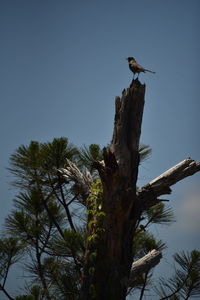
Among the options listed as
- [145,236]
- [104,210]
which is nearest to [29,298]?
[104,210]

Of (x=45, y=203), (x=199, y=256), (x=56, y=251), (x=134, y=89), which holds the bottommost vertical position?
(x=199, y=256)

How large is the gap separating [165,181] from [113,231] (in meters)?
0.69

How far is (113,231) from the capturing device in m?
2.87

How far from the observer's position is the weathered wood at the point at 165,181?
310 centimetres

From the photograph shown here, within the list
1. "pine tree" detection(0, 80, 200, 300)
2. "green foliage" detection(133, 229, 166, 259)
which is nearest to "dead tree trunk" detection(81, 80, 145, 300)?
"pine tree" detection(0, 80, 200, 300)

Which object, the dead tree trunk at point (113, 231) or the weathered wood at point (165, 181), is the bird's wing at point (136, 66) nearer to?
the dead tree trunk at point (113, 231)

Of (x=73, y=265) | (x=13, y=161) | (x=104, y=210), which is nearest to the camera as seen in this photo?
(x=104, y=210)

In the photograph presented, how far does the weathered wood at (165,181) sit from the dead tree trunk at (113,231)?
0.12 meters

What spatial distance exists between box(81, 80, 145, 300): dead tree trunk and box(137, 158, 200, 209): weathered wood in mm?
121

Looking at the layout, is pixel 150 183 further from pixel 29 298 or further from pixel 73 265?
pixel 29 298

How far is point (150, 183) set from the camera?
3.16 metres

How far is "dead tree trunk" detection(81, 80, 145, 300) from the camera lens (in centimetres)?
275

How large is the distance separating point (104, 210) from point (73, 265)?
3.00 ft

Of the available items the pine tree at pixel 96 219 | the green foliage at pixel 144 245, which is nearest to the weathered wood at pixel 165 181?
the pine tree at pixel 96 219
